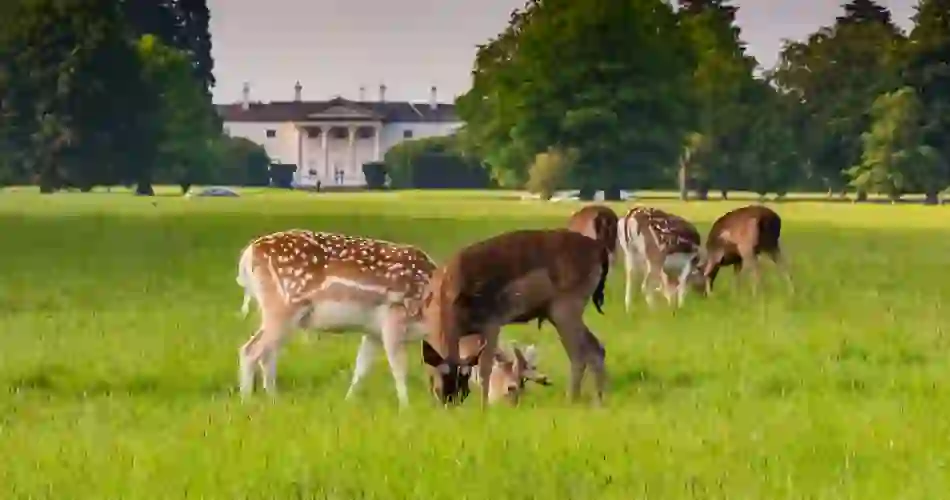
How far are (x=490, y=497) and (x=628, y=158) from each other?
77.7 m

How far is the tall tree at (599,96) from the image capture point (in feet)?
278

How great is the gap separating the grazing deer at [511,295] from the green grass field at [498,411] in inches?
12.3

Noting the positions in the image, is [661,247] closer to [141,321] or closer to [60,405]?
[141,321]

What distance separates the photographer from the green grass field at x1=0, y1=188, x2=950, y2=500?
8.29m

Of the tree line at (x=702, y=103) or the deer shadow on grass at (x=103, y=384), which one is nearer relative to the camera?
the deer shadow on grass at (x=103, y=384)

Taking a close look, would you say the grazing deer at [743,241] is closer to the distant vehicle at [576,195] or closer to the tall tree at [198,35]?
the distant vehicle at [576,195]

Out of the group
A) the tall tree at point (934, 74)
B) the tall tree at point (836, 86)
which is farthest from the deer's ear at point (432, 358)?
the tall tree at point (836, 86)

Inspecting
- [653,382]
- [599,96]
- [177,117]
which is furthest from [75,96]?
[653,382]

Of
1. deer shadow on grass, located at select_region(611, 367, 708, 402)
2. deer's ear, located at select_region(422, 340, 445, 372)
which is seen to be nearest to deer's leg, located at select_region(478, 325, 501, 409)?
deer's ear, located at select_region(422, 340, 445, 372)

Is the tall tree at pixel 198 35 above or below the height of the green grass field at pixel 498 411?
above

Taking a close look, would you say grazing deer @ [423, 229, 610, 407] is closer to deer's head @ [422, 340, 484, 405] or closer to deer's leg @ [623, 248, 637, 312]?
Result: deer's head @ [422, 340, 484, 405]

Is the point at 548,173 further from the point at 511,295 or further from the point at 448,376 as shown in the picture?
the point at 448,376

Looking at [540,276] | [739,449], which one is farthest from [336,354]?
[739,449]

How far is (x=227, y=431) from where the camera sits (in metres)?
9.70
